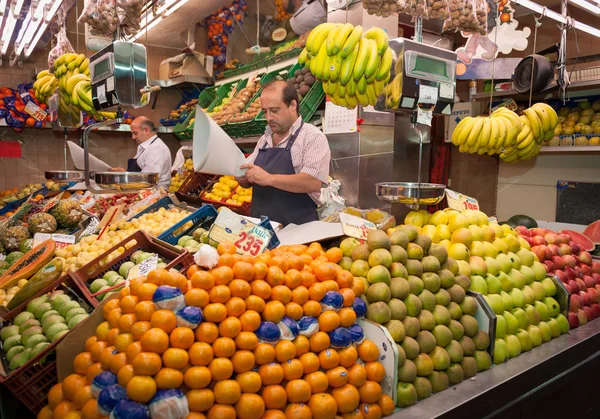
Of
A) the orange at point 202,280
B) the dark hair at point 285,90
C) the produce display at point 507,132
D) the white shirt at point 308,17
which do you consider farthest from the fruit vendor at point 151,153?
the orange at point 202,280

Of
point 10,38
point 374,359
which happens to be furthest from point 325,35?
point 10,38

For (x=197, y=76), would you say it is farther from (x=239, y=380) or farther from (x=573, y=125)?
(x=239, y=380)

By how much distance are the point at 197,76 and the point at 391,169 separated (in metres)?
4.18

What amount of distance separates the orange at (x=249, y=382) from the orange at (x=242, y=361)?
2 cm

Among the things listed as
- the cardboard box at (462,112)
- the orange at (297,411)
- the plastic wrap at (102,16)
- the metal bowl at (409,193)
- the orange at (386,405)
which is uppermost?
the plastic wrap at (102,16)

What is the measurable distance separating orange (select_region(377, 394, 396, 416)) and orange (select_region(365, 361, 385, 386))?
6cm

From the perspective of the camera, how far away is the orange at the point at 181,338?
138cm

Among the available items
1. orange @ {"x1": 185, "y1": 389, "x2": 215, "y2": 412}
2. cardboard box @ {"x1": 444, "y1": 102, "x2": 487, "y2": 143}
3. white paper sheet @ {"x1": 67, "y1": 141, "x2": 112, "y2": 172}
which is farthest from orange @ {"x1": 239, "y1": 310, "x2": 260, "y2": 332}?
cardboard box @ {"x1": 444, "y1": 102, "x2": 487, "y2": 143}

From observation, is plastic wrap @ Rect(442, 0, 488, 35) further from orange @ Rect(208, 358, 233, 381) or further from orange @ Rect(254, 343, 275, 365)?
orange @ Rect(208, 358, 233, 381)

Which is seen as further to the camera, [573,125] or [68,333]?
[573,125]

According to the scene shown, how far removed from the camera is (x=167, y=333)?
55.3 inches

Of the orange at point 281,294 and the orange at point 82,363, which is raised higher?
the orange at point 281,294

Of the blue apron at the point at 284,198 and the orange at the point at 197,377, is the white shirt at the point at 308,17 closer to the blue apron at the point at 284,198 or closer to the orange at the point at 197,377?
the blue apron at the point at 284,198

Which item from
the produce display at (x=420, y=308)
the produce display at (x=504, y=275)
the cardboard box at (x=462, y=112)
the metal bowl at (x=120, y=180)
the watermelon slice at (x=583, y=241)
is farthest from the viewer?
the cardboard box at (x=462, y=112)
